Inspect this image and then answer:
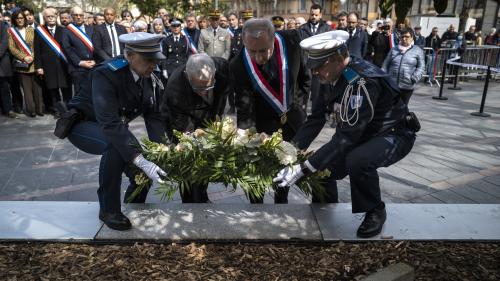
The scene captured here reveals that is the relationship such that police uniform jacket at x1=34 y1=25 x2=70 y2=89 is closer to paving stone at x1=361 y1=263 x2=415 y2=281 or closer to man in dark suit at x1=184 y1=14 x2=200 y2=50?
man in dark suit at x1=184 y1=14 x2=200 y2=50

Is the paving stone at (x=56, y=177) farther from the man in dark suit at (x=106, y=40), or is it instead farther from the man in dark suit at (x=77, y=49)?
the man in dark suit at (x=106, y=40)

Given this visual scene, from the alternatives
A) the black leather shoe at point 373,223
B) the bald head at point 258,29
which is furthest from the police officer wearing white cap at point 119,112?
the black leather shoe at point 373,223

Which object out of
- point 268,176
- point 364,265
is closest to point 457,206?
point 364,265

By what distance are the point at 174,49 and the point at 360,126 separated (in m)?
5.74

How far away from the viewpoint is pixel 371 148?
118 inches

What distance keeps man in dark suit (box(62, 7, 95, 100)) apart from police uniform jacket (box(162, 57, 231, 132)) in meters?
4.69

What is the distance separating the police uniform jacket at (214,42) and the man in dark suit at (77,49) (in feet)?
7.19

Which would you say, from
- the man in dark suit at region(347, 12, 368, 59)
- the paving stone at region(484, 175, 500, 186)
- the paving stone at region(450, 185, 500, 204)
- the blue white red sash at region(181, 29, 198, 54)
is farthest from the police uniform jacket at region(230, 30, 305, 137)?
the man in dark suit at region(347, 12, 368, 59)

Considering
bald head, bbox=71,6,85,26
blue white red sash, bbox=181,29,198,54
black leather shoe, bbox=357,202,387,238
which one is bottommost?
black leather shoe, bbox=357,202,387,238

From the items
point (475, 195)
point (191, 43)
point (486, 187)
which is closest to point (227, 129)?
point (475, 195)

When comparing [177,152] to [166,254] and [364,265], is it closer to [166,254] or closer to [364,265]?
[166,254]

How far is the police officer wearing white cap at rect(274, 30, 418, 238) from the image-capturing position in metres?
2.82

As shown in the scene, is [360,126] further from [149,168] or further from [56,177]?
[56,177]

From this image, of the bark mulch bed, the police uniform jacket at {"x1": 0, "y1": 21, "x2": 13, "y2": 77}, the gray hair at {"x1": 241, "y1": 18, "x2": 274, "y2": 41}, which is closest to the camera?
the bark mulch bed
